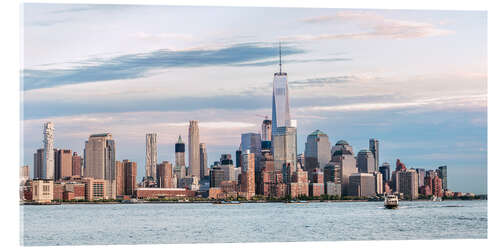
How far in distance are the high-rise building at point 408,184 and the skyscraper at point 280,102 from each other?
624cm

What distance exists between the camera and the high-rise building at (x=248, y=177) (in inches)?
2012

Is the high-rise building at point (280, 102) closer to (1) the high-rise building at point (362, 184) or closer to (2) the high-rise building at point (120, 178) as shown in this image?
(1) the high-rise building at point (362, 184)

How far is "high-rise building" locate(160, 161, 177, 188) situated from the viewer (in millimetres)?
51138

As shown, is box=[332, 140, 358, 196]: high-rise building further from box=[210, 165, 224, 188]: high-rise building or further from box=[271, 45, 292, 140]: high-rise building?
box=[210, 165, 224, 188]: high-rise building

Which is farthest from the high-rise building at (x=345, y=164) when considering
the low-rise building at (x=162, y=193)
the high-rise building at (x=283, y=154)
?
the low-rise building at (x=162, y=193)

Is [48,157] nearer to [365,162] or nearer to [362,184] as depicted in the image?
[365,162]

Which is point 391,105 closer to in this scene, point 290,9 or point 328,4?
point 290,9

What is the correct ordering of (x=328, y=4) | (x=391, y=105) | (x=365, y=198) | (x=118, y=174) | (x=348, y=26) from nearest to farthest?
(x=328, y=4) → (x=348, y=26) → (x=391, y=105) → (x=365, y=198) → (x=118, y=174)

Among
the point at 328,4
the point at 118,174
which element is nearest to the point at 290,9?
the point at 328,4

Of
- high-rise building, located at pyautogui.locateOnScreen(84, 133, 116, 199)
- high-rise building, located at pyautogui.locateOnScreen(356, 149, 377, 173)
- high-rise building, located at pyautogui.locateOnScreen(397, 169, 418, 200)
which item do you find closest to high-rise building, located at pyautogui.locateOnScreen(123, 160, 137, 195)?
high-rise building, located at pyautogui.locateOnScreen(84, 133, 116, 199)

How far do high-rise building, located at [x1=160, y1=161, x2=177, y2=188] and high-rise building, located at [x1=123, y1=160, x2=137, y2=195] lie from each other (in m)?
1.71

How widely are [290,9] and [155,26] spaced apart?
134 inches

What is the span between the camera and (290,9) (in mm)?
19391

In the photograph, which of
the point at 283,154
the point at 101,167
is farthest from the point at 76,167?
the point at 283,154
